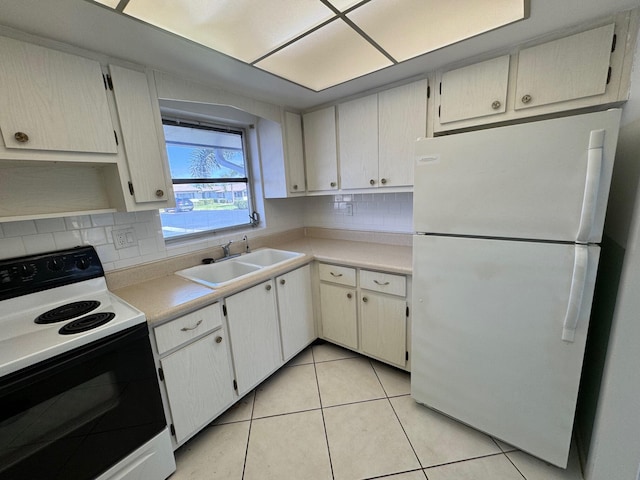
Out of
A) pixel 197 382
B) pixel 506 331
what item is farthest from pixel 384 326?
pixel 197 382

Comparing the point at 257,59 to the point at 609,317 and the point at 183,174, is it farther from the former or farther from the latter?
the point at 609,317

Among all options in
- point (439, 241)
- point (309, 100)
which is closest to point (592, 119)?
point (439, 241)

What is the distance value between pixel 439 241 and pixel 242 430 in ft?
5.34

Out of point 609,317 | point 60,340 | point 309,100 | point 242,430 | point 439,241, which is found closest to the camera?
point 60,340

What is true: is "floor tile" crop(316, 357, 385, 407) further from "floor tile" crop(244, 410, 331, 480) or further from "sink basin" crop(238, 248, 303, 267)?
"sink basin" crop(238, 248, 303, 267)

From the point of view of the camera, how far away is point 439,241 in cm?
139

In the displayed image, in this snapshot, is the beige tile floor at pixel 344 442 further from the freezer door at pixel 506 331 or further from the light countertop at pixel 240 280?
the light countertop at pixel 240 280

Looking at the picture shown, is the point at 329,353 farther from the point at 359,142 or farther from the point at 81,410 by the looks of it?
the point at 359,142

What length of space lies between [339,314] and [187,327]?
1.16 metres

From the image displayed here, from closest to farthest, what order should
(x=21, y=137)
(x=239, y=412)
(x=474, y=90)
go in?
(x=21, y=137) → (x=474, y=90) → (x=239, y=412)

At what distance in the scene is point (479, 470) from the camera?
1.31 metres

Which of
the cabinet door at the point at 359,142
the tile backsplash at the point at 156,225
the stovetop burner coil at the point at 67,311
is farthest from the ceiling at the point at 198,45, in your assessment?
the stovetop burner coil at the point at 67,311

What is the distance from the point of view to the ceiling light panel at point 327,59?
1339 millimetres

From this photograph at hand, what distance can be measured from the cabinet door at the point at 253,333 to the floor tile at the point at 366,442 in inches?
20.8
